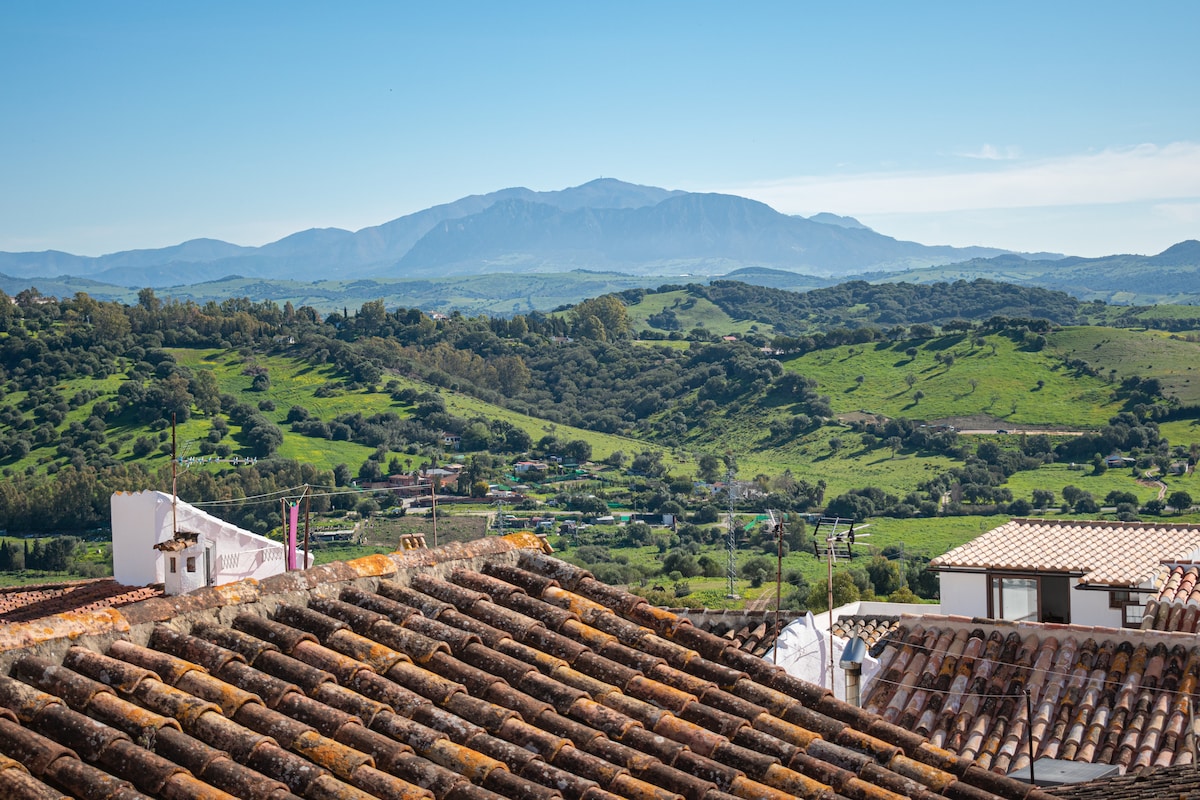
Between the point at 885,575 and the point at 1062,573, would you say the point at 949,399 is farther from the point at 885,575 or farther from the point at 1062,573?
the point at 1062,573

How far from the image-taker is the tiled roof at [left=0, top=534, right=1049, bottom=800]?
12.4 feet

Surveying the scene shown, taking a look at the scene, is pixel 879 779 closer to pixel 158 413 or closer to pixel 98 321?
pixel 158 413

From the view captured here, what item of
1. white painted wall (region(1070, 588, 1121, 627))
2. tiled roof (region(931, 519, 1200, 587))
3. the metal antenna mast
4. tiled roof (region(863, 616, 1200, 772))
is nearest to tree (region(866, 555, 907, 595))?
the metal antenna mast

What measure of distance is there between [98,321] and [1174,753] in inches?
4131

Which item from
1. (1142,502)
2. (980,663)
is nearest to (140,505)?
(980,663)

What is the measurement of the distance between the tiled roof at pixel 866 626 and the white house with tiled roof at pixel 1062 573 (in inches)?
34.5

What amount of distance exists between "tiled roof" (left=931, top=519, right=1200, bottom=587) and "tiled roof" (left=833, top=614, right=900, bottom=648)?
3.38 feet

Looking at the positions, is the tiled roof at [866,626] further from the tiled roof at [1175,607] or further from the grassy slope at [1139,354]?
the grassy slope at [1139,354]

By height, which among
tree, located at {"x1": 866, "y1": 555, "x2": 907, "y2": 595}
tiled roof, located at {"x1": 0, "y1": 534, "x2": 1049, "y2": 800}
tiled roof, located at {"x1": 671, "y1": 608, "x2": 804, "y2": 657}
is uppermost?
tiled roof, located at {"x1": 0, "y1": 534, "x2": 1049, "y2": 800}

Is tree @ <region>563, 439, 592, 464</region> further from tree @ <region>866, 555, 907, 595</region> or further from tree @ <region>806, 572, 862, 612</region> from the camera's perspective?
tree @ <region>806, 572, 862, 612</region>

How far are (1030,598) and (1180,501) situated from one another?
59.0 meters

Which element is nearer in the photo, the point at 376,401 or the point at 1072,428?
the point at 1072,428

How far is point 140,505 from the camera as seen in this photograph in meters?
16.3

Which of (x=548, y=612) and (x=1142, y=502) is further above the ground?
(x=548, y=612)
